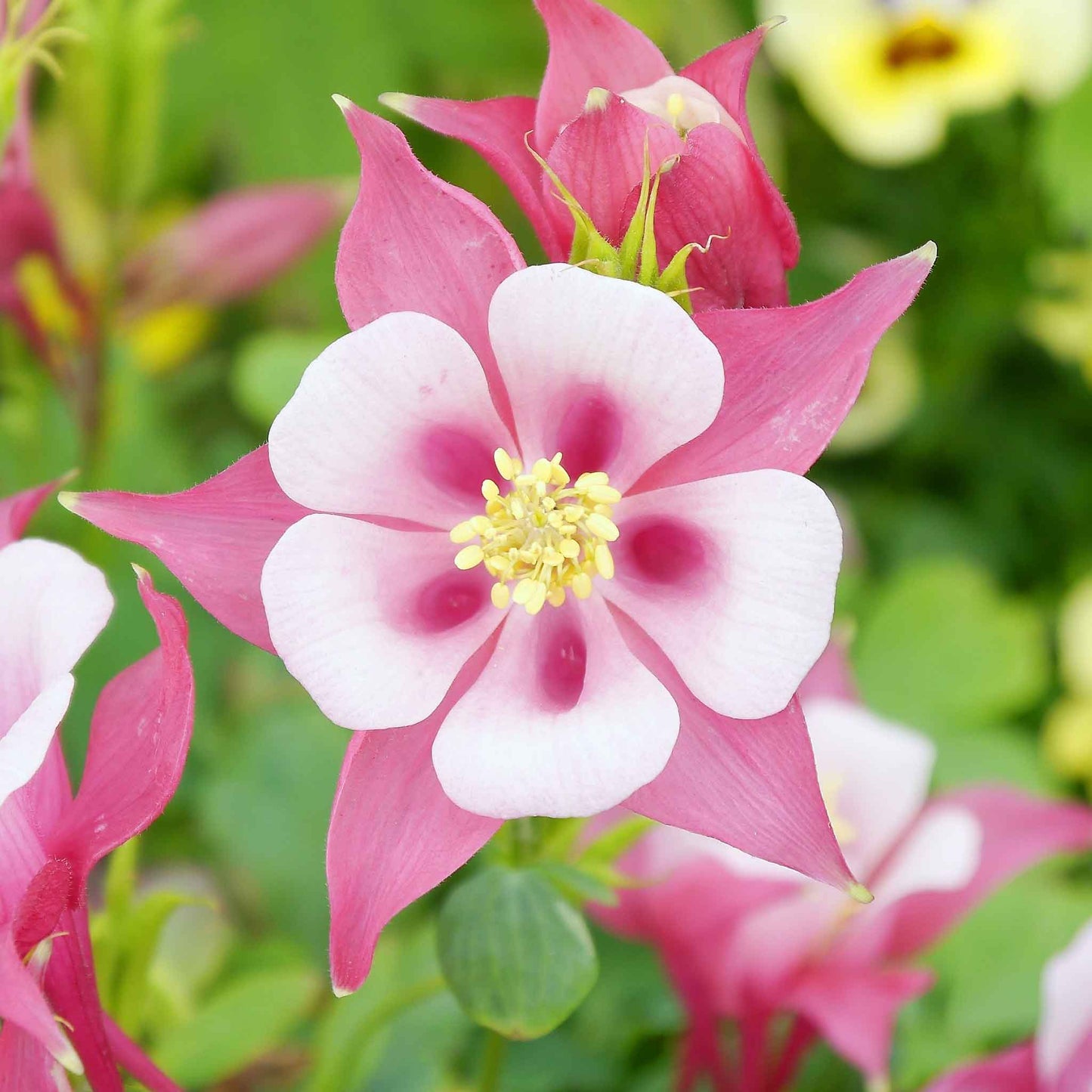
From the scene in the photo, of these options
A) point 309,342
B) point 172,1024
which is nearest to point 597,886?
point 172,1024

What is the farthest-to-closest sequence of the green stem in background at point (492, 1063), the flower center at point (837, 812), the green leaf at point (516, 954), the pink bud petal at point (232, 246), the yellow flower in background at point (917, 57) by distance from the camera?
the yellow flower in background at point (917, 57), the pink bud petal at point (232, 246), the flower center at point (837, 812), the green stem in background at point (492, 1063), the green leaf at point (516, 954)

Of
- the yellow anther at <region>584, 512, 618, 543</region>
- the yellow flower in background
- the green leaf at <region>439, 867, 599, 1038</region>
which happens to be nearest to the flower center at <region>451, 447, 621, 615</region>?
the yellow anther at <region>584, 512, 618, 543</region>

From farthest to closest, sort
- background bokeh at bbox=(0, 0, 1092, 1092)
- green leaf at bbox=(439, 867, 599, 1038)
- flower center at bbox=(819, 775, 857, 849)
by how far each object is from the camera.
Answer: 1. background bokeh at bbox=(0, 0, 1092, 1092)
2. flower center at bbox=(819, 775, 857, 849)
3. green leaf at bbox=(439, 867, 599, 1038)

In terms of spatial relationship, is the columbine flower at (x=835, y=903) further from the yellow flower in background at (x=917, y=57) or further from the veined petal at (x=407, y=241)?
the yellow flower in background at (x=917, y=57)

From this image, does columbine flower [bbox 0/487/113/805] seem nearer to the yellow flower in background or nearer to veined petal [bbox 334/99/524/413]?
veined petal [bbox 334/99/524/413]

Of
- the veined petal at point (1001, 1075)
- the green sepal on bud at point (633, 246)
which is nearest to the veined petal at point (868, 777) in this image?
the veined petal at point (1001, 1075)

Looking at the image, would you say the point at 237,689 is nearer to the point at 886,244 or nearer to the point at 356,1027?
the point at 356,1027
